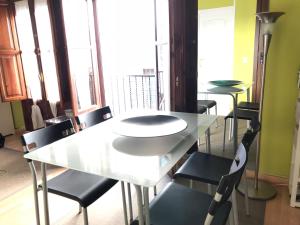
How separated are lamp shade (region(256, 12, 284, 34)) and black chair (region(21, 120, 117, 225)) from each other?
1.58 m

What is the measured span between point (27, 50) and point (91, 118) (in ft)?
6.76

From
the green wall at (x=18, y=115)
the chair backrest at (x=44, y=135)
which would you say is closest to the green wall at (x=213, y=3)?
the chair backrest at (x=44, y=135)

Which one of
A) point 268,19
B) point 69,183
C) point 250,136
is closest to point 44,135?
point 69,183

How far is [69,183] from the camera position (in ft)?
5.01

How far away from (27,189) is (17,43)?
6.79ft

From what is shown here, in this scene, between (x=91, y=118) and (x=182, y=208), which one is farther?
(x=91, y=118)

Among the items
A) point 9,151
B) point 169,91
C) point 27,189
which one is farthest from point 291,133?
point 9,151

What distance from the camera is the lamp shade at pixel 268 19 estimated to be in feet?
5.87

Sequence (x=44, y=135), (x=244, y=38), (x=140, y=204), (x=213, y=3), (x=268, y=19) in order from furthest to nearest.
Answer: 1. (x=244, y=38)
2. (x=213, y=3)
3. (x=268, y=19)
4. (x=44, y=135)
5. (x=140, y=204)

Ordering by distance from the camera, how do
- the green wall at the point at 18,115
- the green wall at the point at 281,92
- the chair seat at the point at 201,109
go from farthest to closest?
the green wall at the point at 18,115, the chair seat at the point at 201,109, the green wall at the point at 281,92

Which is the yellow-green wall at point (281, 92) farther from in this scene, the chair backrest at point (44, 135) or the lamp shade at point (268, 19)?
the chair backrest at point (44, 135)

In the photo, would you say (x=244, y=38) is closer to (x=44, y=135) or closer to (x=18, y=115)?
(x=44, y=135)

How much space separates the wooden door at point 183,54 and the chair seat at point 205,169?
679 mm

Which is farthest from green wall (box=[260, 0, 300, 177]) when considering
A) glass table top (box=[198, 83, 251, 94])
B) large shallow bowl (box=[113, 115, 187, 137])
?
large shallow bowl (box=[113, 115, 187, 137])
